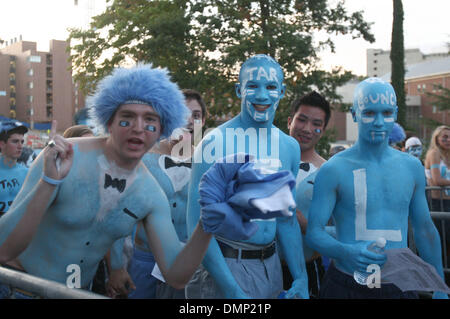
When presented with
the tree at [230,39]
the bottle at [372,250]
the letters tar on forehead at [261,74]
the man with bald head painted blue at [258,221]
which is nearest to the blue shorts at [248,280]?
the man with bald head painted blue at [258,221]

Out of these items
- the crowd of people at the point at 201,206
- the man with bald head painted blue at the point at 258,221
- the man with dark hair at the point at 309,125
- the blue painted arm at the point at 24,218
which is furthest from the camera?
the man with dark hair at the point at 309,125

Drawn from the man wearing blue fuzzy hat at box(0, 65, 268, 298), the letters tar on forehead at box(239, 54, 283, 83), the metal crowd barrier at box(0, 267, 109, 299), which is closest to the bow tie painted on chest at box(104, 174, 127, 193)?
the man wearing blue fuzzy hat at box(0, 65, 268, 298)

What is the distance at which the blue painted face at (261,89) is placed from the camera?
9.16ft

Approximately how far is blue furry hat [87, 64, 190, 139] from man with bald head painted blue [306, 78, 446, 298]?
97 cm

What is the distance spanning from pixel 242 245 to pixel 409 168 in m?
1.12

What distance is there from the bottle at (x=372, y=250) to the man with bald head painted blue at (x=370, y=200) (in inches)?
1.7

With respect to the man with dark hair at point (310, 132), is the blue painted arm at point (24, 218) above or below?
below

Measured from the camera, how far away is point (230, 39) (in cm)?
1356

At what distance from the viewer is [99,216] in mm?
2412

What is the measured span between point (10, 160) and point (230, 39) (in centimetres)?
940

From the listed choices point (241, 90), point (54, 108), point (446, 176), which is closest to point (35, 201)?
point (241, 90)

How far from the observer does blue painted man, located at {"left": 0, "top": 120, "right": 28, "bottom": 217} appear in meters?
5.11

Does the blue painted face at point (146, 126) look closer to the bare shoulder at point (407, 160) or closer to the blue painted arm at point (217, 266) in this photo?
the blue painted arm at point (217, 266)

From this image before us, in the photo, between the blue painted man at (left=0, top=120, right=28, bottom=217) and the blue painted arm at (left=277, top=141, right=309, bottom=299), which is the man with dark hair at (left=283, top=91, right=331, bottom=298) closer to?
the blue painted arm at (left=277, top=141, right=309, bottom=299)
